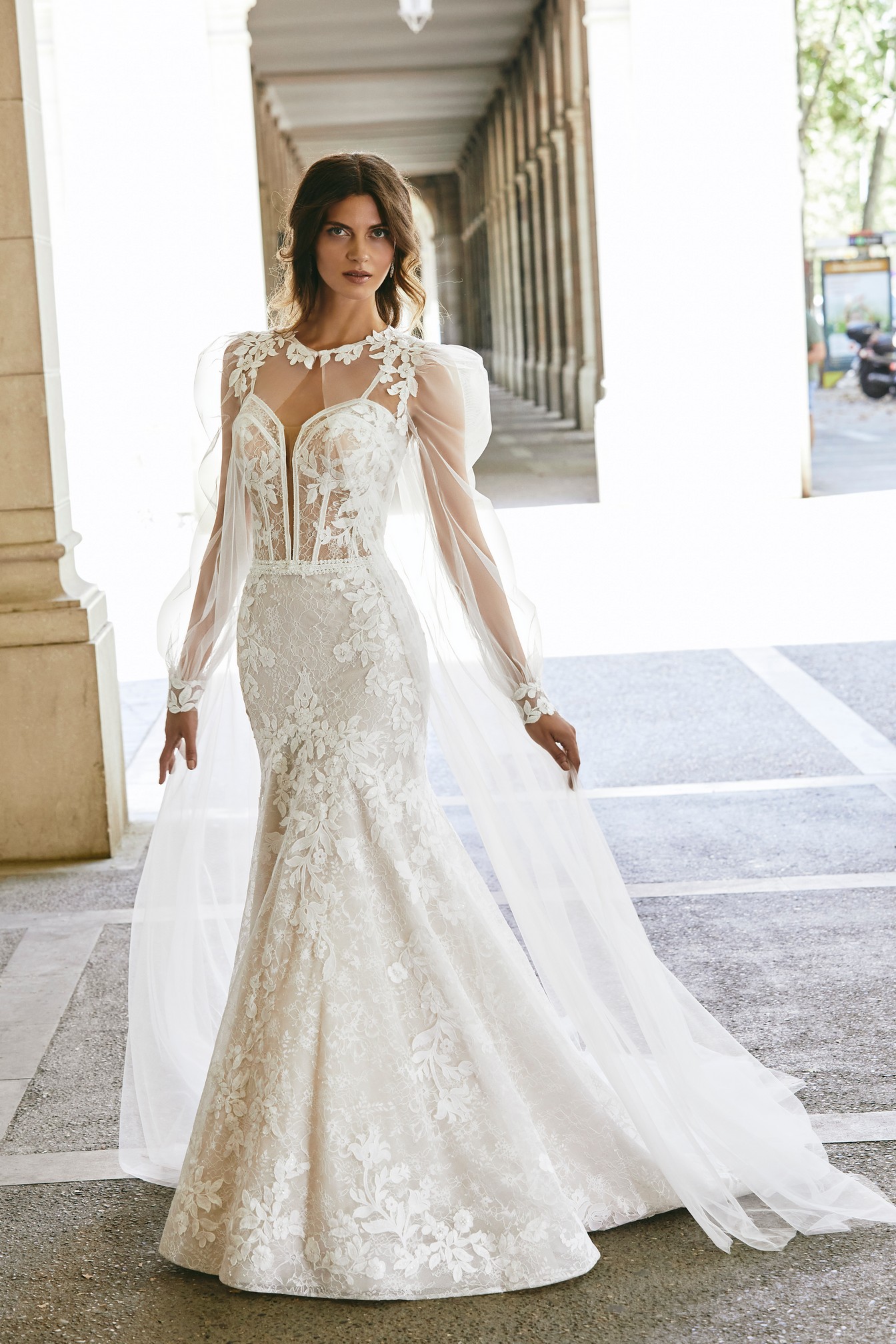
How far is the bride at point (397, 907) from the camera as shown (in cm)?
273

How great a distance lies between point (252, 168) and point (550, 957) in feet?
42.5

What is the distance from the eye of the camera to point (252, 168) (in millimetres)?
14727

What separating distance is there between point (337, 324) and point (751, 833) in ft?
9.88

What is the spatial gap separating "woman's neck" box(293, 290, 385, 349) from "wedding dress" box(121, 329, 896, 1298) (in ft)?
0.15

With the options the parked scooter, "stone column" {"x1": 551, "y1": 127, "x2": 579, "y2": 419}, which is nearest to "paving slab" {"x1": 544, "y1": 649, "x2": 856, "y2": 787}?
"stone column" {"x1": 551, "y1": 127, "x2": 579, "y2": 419}

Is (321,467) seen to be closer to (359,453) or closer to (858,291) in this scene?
Result: (359,453)

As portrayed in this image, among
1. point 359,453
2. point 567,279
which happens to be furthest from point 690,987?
point 567,279

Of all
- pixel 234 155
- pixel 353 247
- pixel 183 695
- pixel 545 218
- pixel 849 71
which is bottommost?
pixel 183 695

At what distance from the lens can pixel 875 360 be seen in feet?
91.8

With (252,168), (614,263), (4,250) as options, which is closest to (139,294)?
(252,168)

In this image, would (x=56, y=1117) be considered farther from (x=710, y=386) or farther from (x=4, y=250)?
(x=710, y=386)

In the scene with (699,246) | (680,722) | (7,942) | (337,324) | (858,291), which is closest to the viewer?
(337,324)

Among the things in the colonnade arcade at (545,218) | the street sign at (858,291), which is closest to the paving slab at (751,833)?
the colonnade arcade at (545,218)

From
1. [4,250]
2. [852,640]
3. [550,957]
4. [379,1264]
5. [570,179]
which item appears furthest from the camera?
[570,179]
